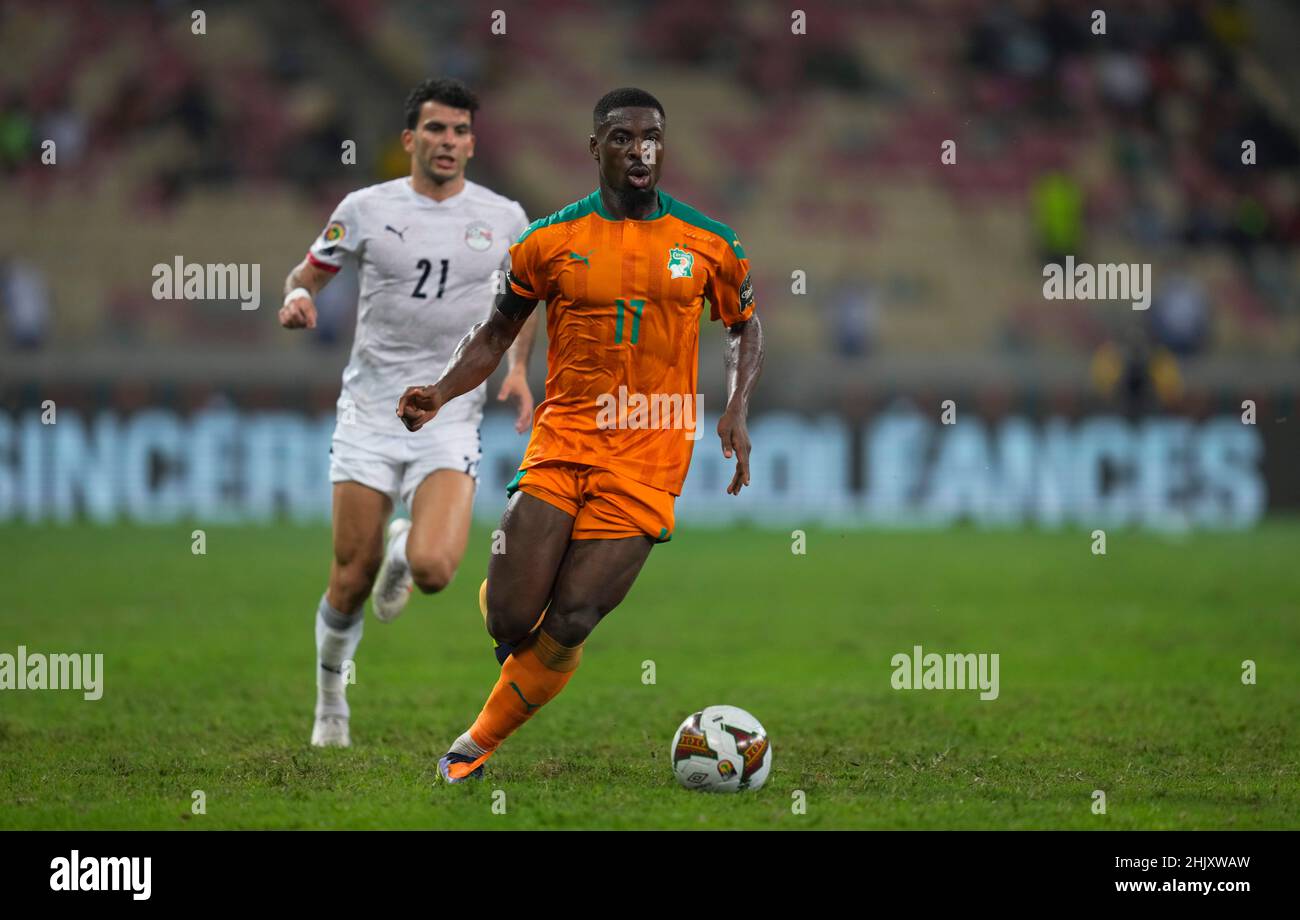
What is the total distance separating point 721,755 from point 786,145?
852 inches

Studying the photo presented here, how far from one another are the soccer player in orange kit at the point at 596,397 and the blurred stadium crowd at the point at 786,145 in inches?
621

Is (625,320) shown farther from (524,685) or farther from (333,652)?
(333,652)

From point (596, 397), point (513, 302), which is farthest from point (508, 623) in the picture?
point (513, 302)

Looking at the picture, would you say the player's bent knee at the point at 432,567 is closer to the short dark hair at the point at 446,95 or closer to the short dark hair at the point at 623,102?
the short dark hair at the point at 446,95

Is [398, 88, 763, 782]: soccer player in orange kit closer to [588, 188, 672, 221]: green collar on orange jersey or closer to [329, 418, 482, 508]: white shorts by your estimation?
[588, 188, 672, 221]: green collar on orange jersey

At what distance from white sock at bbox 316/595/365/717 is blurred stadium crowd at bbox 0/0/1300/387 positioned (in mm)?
14962

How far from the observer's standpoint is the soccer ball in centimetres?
632

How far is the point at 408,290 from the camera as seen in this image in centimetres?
758

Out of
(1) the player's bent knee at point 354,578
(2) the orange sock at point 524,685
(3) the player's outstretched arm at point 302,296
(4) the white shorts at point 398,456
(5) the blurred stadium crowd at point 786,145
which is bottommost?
(2) the orange sock at point 524,685

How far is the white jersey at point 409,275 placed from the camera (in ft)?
24.8

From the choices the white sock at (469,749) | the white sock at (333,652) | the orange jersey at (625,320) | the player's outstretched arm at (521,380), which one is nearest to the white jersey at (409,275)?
the player's outstretched arm at (521,380)

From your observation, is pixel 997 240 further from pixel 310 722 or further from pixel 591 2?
pixel 310 722
